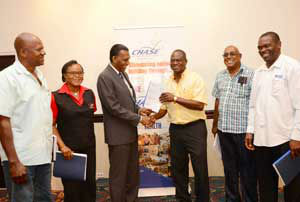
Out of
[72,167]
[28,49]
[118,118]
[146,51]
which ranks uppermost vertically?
[146,51]

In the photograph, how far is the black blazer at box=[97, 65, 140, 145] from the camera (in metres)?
2.65

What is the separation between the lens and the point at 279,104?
7.43 feet

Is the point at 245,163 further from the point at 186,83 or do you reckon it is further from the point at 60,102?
the point at 60,102

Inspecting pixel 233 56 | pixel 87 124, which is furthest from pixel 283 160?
pixel 87 124

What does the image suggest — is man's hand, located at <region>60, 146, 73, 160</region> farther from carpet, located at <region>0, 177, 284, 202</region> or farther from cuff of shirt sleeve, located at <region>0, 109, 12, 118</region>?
carpet, located at <region>0, 177, 284, 202</region>

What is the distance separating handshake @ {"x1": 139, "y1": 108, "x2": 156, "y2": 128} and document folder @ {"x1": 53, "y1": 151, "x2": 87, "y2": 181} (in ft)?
2.39

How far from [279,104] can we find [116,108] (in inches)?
57.4

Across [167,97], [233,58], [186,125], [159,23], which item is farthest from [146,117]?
[159,23]

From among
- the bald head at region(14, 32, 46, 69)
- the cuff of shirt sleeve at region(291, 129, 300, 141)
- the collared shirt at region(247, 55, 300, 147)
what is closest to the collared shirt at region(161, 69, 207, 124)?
the collared shirt at region(247, 55, 300, 147)

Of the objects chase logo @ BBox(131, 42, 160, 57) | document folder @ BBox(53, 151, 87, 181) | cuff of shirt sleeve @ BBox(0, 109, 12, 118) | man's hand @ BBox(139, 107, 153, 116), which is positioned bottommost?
document folder @ BBox(53, 151, 87, 181)

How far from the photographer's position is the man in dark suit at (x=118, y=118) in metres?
2.68

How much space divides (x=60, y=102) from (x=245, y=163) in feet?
6.45

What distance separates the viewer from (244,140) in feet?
9.09

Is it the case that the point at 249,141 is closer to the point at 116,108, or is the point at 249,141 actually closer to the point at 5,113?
the point at 116,108
